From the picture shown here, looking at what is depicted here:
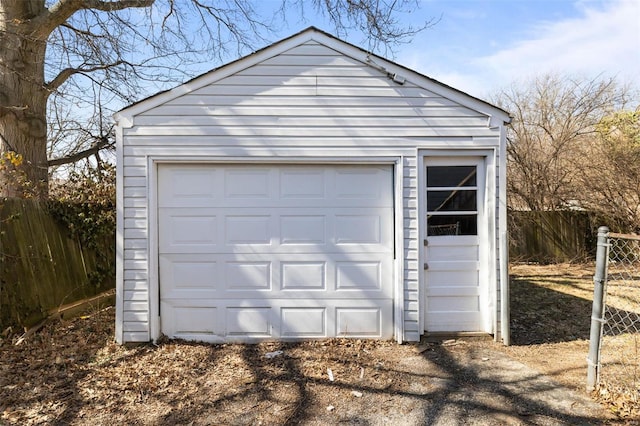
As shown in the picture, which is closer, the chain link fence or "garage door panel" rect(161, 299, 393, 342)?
the chain link fence

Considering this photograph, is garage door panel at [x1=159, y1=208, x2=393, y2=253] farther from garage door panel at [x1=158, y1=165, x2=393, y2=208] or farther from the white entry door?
the white entry door

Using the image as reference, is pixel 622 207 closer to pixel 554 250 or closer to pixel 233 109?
pixel 554 250

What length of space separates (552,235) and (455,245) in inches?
300

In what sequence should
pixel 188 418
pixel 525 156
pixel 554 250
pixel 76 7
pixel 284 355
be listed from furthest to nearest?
pixel 525 156
pixel 554 250
pixel 76 7
pixel 284 355
pixel 188 418

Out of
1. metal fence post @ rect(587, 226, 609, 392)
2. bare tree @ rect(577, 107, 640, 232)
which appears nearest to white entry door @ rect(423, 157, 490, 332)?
metal fence post @ rect(587, 226, 609, 392)

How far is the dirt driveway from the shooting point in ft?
10.7

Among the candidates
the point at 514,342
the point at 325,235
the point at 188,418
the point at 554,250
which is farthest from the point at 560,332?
the point at 554,250

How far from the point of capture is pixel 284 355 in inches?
178

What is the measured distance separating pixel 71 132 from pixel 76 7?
12.6 feet

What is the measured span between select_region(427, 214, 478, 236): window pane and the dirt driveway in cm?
135

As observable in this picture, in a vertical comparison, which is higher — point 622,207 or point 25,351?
point 622,207

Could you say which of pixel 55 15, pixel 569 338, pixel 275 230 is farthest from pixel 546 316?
pixel 55 15

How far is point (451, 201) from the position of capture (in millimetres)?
5047

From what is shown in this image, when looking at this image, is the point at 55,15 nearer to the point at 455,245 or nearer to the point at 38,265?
the point at 38,265
